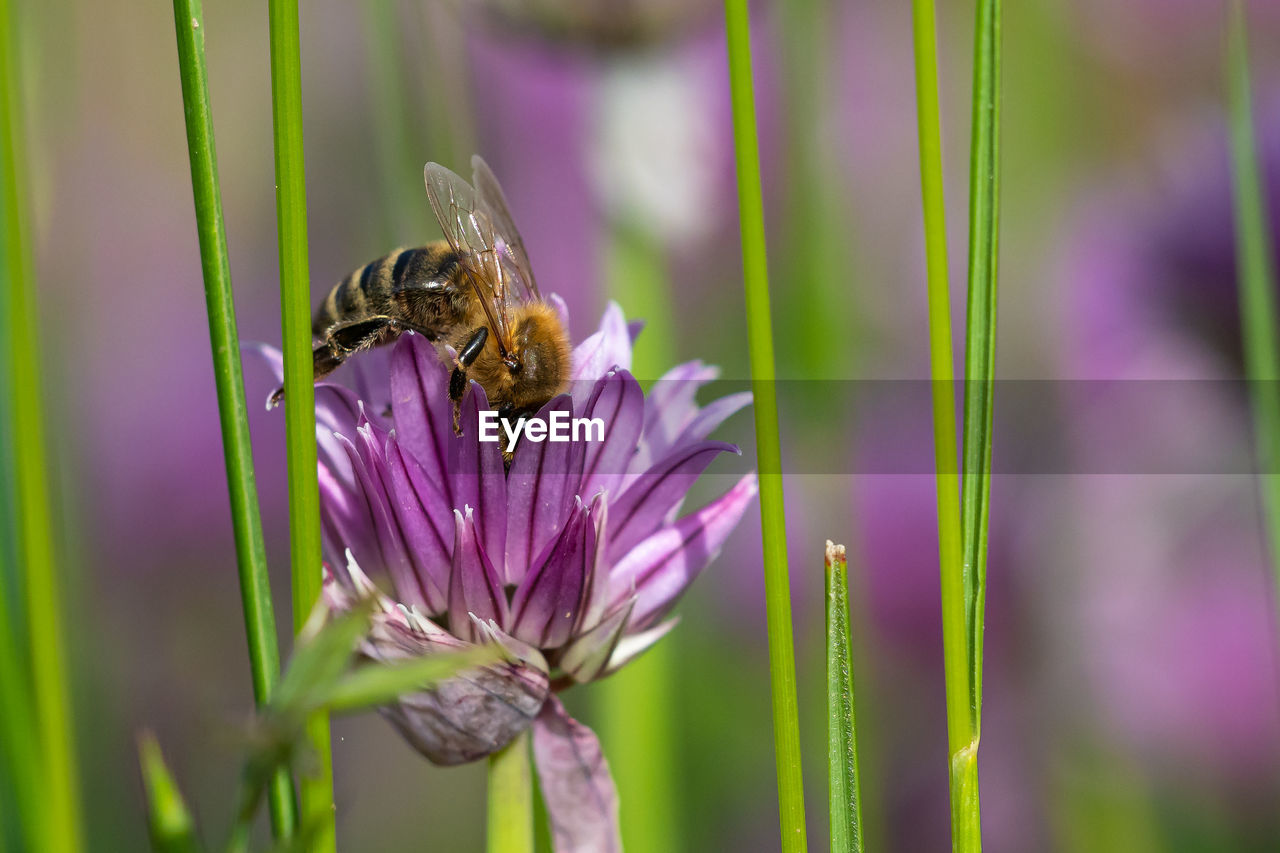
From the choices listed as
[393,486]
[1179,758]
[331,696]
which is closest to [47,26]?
[393,486]

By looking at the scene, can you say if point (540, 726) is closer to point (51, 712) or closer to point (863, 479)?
point (51, 712)

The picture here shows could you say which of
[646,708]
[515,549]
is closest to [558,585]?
[515,549]

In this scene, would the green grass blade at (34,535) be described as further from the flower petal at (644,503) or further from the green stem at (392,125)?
the green stem at (392,125)

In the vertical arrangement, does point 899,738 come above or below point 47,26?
below

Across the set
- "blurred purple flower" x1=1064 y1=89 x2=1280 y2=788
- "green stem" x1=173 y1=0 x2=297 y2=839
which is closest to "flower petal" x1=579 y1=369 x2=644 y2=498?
"green stem" x1=173 y1=0 x2=297 y2=839

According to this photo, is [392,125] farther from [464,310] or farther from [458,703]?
[458,703]

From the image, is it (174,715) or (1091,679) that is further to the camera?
(174,715)
